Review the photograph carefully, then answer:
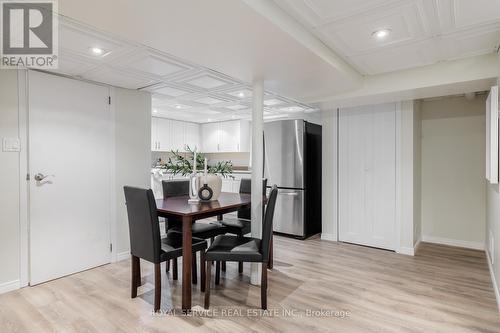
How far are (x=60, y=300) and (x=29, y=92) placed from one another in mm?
1938

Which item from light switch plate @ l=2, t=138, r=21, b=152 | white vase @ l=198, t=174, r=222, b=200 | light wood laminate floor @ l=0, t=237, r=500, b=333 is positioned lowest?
light wood laminate floor @ l=0, t=237, r=500, b=333

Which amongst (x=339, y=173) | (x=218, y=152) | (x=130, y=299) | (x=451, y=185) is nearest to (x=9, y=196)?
(x=130, y=299)

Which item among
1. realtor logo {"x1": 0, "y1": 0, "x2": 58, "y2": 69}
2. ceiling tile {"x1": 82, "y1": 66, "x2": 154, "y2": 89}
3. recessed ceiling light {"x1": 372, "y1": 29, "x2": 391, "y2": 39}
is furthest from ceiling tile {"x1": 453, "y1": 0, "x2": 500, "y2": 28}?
ceiling tile {"x1": 82, "y1": 66, "x2": 154, "y2": 89}

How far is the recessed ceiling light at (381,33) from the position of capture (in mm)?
2211

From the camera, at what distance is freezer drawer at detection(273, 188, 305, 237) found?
A: 14.5 feet

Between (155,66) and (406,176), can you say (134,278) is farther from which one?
(406,176)

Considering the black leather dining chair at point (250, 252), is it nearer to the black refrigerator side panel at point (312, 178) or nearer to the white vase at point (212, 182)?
the white vase at point (212, 182)

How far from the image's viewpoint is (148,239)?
221 centimetres

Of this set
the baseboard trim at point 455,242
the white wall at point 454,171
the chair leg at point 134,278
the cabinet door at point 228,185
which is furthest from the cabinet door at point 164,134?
the baseboard trim at point 455,242

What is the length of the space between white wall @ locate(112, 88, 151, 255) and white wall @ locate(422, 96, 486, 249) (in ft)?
13.2

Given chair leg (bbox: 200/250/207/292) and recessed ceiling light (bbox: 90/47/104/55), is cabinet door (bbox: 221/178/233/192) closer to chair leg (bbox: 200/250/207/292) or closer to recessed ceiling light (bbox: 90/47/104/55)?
chair leg (bbox: 200/250/207/292)

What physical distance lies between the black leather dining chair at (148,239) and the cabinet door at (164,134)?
4.24m

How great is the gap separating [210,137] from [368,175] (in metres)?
4.17

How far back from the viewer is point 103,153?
10.8 ft
